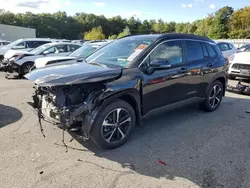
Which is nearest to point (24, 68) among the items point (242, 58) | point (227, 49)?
point (242, 58)

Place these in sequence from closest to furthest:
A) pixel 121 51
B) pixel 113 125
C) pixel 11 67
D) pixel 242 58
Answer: pixel 113 125 < pixel 121 51 < pixel 242 58 < pixel 11 67

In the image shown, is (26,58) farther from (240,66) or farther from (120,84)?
(240,66)

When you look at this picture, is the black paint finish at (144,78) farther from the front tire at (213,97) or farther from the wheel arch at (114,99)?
the front tire at (213,97)

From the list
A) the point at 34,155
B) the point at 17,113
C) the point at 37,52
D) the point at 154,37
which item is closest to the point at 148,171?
the point at 34,155

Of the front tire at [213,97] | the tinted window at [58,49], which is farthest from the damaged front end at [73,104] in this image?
Result: the tinted window at [58,49]

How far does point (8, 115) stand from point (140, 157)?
336 cm

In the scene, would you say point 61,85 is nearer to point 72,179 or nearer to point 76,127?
point 76,127

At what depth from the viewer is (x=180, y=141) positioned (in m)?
4.17

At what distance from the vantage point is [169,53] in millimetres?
4492

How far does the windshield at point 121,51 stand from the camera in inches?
164

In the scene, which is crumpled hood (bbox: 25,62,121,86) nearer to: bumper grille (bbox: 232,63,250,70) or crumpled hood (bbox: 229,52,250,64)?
bumper grille (bbox: 232,63,250,70)

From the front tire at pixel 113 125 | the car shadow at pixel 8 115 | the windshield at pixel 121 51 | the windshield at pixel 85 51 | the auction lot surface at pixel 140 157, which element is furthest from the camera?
the windshield at pixel 85 51

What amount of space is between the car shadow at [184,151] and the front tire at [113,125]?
0.15m

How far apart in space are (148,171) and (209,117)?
2857 mm
